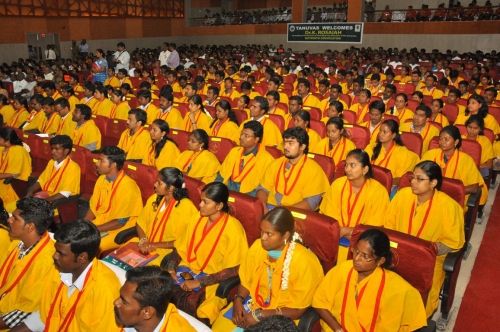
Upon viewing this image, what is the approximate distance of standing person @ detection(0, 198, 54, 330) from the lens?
2.67 metres

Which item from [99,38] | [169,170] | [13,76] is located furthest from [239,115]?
[99,38]

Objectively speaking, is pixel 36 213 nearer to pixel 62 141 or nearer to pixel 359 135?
pixel 62 141

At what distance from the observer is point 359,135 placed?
5.72 m

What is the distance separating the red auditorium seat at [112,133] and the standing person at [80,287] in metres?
4.41

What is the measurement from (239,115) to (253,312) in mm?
4835

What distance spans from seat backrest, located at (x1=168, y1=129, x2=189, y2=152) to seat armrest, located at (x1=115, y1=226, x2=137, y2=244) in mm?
2060

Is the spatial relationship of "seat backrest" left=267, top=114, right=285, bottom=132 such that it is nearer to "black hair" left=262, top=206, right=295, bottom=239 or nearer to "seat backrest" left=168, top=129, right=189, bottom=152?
"seat backrest" left=168, top=129, right=189, bottom=152

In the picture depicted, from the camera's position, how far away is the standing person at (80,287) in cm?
235

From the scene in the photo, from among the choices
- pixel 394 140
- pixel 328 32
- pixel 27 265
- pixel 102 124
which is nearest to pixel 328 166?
pixel 394 140

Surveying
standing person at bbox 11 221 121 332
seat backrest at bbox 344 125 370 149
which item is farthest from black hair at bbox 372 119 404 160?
standing person at bbox 11 221 121 332

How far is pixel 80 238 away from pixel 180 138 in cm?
341

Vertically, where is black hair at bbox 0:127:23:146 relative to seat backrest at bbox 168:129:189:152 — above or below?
above

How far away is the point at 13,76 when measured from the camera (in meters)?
11.8

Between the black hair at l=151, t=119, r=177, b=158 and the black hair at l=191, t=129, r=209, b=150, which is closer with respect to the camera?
the black hair at l=191, t=129, r=209, b=150
